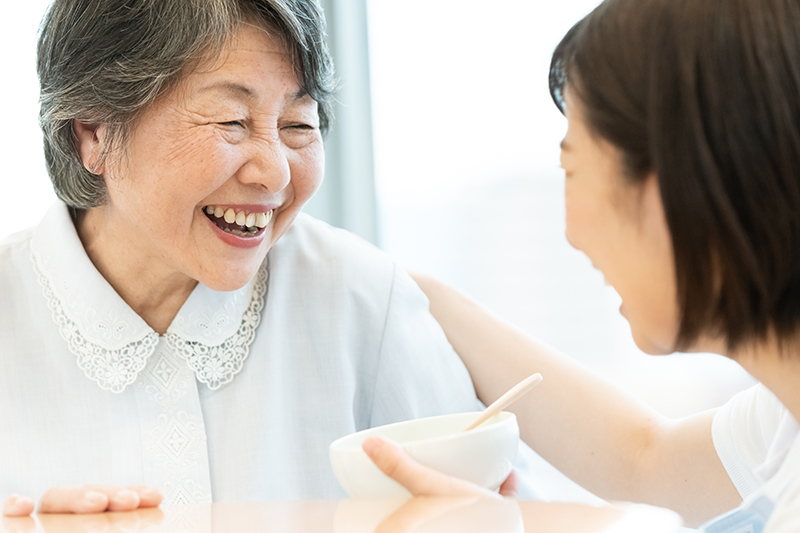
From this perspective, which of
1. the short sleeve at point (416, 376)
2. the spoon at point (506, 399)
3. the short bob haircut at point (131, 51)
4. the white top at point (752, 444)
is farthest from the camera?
the short sleeve at point (416, 376)

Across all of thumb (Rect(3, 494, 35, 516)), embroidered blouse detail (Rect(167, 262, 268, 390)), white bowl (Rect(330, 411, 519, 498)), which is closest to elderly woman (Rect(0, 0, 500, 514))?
embroidered blouse detail (Rect(167, 262, 268, 390))

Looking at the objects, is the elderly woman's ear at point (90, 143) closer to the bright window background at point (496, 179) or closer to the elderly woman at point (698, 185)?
the elderly woman at point (698, 185)

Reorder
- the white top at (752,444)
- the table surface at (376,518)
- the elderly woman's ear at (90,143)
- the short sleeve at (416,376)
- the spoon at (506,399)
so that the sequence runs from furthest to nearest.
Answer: the short sleeve at (416,376) < the elderly woman's ear at (90,143) < the spoon at (506,399) < the white top at (752,444) < the table surface at (376,518)

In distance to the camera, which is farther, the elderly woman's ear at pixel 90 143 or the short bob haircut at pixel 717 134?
the elderly woman's ear at pixel 90 143

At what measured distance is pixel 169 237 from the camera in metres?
1.14

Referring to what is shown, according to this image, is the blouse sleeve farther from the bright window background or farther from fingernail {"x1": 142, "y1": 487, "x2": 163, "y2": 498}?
the bright window background

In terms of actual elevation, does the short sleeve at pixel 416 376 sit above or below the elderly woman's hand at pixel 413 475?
below

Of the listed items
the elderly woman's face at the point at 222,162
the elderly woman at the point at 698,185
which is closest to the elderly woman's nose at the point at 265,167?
the elderly woman's face at the point at 222,162

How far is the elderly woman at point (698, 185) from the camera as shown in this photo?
627 millimetres

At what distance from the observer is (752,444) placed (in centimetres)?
95

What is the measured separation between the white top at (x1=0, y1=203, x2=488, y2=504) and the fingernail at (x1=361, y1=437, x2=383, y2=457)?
504 millimetres

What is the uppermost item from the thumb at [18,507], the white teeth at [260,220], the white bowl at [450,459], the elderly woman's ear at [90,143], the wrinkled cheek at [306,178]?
the elderly woman's ear at [90,143]

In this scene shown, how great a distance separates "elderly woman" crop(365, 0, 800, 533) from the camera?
63cm

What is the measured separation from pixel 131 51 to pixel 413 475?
74cm
